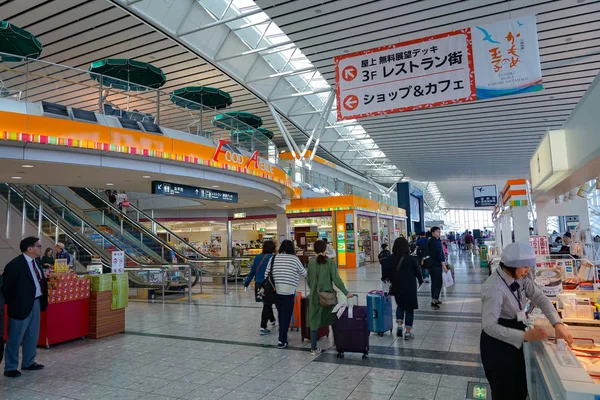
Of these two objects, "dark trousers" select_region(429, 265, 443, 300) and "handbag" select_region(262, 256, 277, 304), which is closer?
"handbag" select_region(262, 256, 277, 304)

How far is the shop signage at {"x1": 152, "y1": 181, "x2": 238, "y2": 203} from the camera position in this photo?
1045cm

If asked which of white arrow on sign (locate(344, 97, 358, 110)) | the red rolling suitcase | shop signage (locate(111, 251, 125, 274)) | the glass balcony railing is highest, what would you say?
the glass balcony railing

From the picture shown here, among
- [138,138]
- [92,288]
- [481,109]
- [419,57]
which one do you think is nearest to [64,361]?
[92,288]

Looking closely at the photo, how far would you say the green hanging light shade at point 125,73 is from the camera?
29.7 ft

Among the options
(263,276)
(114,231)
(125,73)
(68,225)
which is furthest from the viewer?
(114,231)

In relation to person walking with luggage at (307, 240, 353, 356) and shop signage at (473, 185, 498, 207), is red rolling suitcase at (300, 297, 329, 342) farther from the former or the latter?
shop signage at (473, 185, 498, 207)

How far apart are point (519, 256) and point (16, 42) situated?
10.2 meters

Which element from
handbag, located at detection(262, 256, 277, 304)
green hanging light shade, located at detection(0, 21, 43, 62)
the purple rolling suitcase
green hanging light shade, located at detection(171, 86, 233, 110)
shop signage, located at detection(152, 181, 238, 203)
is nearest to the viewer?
the purple rolling suitcase

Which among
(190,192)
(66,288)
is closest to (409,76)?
(66,288)

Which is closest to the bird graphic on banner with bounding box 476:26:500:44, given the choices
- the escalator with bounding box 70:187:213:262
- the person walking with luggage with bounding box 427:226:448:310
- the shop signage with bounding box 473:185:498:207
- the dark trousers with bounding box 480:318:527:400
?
the person walking with luggage with bounding box 427:226:448:310

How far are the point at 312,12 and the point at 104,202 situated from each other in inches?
423

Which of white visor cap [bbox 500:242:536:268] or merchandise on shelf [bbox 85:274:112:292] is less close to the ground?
white visor cap [bbox 500:242:536:268]

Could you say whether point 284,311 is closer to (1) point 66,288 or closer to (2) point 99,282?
(2) point 99,282

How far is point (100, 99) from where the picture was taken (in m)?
8.71
